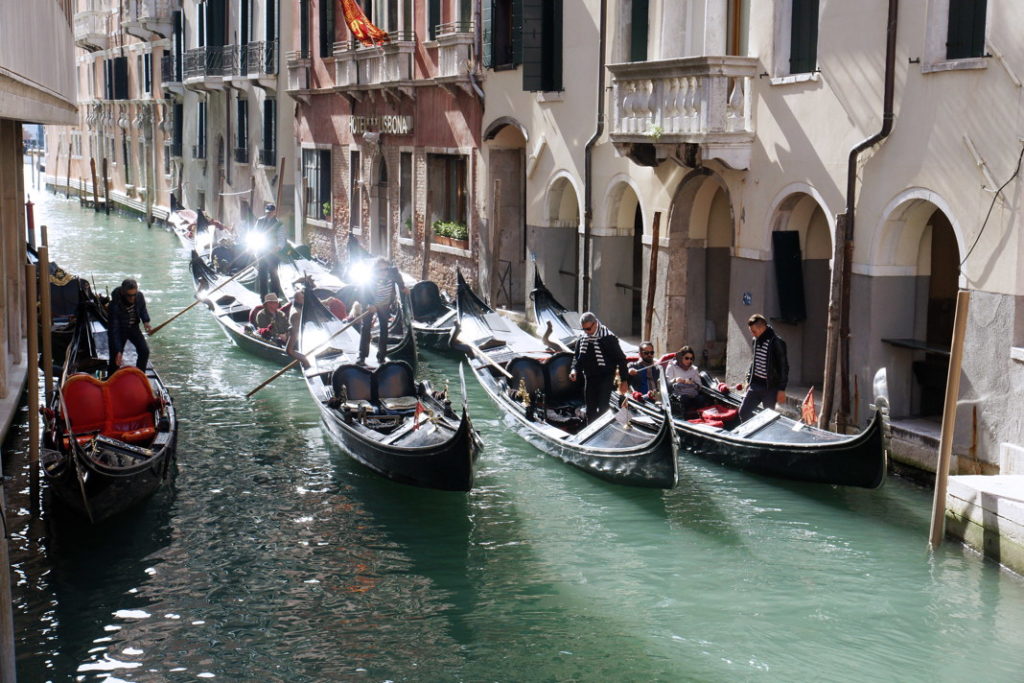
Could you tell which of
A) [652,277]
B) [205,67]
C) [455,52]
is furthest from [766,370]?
[205,67]

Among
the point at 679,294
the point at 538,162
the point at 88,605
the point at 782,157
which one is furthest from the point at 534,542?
the point at 538,162

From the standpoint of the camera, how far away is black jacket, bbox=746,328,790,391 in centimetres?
930

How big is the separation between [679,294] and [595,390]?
10.6 feet

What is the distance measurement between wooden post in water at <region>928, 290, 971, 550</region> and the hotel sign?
11928 millimetres

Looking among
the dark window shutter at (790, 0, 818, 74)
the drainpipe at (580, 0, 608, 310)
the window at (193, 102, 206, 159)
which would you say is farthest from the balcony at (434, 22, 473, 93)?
the window at (193, 102, 206, 159)

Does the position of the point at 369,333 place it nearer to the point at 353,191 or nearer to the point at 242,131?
the point at 353,191

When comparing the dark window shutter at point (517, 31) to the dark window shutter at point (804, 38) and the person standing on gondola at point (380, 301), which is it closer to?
the person standing on gondola at point (380, 301)

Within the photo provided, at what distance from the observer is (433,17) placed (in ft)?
57.0

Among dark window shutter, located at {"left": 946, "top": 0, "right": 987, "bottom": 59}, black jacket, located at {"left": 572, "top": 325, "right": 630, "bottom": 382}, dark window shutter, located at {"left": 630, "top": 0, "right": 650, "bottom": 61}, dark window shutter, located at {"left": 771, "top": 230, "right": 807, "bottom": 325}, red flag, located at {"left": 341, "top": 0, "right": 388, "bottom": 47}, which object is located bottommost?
black jacket, located at {"left": 572, "top": 325, "right": 630, "bottom": 382}

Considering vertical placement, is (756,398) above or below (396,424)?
above

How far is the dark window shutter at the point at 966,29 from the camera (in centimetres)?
868

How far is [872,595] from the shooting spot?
7277 millimetres

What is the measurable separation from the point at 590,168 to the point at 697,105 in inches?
116

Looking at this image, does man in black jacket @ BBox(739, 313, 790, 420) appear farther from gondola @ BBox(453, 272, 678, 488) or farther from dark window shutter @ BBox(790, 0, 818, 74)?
dark window shutter @ BBox(790, 0, 818, 74)
